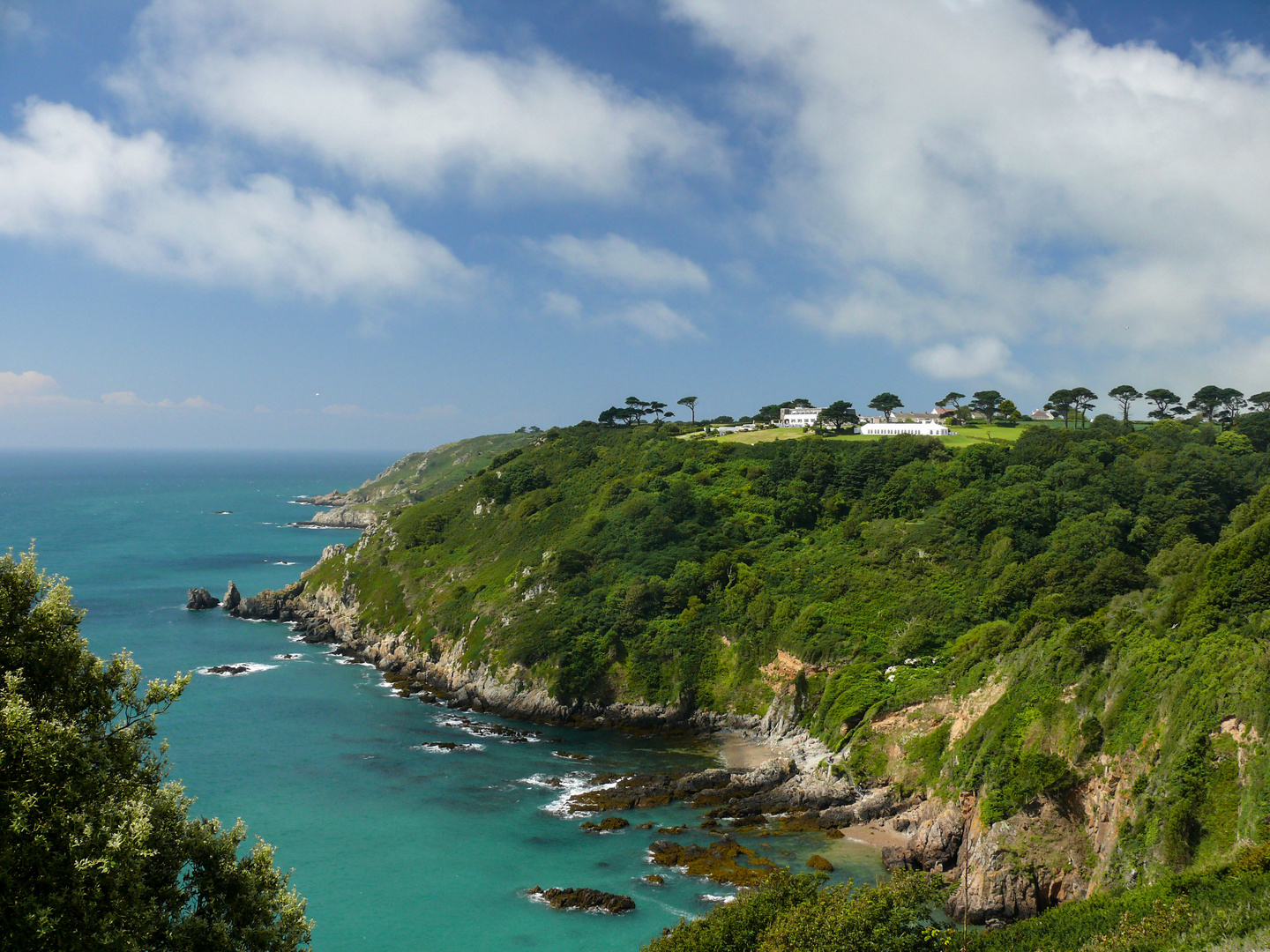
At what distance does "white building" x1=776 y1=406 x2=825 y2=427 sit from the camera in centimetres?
11875

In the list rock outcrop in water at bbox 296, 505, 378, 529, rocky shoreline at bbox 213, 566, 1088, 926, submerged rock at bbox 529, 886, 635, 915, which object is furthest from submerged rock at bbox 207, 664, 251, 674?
rock outcrop in water at bbox 296, 505, 378, 529

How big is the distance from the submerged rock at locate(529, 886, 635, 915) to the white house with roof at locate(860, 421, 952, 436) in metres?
76.5

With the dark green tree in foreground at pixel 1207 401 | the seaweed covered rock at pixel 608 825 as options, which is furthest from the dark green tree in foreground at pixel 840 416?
the seaweed covered rock at pixel 608 825

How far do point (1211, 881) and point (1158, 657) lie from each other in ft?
47.7

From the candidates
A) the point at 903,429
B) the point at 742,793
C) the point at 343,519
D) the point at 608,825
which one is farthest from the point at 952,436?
the point at 343,519

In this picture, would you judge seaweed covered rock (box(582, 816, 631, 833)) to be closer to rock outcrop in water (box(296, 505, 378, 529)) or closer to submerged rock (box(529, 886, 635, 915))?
submerged rock (box(529, 886, 635, 915))

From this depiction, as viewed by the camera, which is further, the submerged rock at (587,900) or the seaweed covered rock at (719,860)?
the seaweed covered rock at (719,860)

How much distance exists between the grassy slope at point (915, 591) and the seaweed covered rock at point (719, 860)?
1143cm

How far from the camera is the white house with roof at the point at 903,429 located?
103m

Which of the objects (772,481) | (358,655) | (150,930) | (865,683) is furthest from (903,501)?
(150,930)

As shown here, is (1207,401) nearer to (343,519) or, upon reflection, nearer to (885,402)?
(885,402)

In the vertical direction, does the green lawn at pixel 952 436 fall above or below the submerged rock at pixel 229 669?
above

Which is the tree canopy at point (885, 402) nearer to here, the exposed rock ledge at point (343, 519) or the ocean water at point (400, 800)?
the ocean water at point (400, 800)

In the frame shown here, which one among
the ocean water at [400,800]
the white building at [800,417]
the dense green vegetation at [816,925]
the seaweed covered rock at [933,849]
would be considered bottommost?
the ocean water at [400,800]
